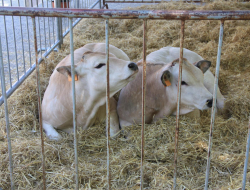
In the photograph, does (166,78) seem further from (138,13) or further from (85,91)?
(138,13)

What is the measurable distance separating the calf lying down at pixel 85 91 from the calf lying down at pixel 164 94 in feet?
0.81

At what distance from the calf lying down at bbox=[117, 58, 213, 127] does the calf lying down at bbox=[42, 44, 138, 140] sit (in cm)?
25

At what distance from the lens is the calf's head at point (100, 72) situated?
11.2ft

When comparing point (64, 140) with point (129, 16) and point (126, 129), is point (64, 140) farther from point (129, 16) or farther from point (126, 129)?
point (129, 16)

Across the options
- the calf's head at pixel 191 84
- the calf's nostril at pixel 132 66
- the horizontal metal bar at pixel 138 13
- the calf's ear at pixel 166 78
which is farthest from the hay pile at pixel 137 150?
the horizontal metal bar at pixel 138 13

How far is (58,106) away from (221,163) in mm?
2140

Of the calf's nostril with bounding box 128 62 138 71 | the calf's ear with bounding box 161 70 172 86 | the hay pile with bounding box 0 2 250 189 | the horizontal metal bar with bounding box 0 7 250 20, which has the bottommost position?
the hay pile with bounding box 0 2 250 189

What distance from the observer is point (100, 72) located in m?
3.60

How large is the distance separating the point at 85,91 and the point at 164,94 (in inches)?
40.9

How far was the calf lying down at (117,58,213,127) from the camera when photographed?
3775 millimetres

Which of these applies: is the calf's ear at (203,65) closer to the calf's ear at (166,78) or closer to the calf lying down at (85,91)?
the calf's ear at (166,78)

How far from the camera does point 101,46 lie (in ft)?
17.4

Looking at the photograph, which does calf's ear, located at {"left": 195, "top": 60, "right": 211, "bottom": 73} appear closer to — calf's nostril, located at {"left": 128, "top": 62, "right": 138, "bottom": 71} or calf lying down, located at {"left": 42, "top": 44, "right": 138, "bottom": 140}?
calf lying down, located at {"left": 42, "top": 44, "right": 138, "bottom": 140}

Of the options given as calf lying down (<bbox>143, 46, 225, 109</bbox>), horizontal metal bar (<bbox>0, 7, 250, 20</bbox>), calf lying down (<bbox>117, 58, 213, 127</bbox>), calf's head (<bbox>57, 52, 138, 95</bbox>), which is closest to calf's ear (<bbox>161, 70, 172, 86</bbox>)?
calf lying down (<bbox>117, 58, 213, 127</bbox>)
